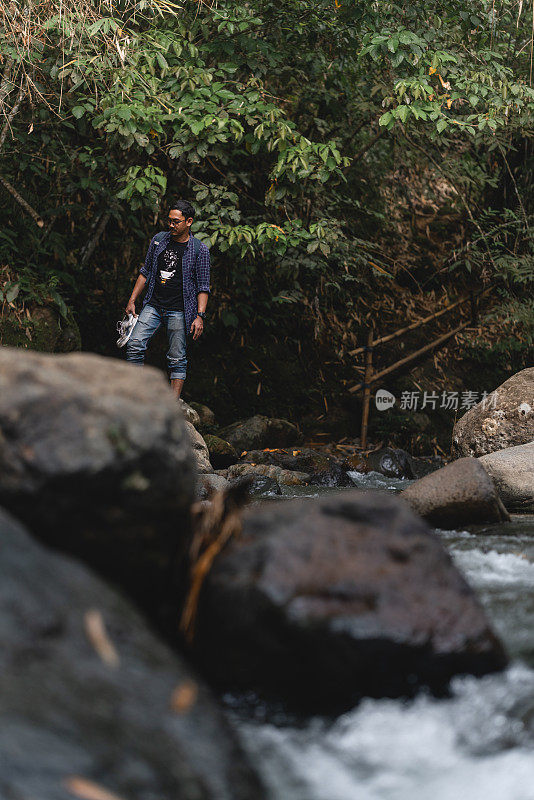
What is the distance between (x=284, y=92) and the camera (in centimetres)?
918

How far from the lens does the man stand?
Result: 652cm

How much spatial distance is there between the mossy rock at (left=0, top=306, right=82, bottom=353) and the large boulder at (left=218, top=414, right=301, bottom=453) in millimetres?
2104

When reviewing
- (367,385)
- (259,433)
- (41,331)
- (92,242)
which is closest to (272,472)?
(259,433)

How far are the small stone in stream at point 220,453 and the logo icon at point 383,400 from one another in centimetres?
311

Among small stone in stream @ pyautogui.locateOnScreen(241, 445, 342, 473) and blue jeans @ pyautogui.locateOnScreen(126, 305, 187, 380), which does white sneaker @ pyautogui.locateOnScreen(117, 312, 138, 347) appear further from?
small stone in stream @ pyautogui.locateOnScreen(241, 445, 342, 473)

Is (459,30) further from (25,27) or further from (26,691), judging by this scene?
(26,691)

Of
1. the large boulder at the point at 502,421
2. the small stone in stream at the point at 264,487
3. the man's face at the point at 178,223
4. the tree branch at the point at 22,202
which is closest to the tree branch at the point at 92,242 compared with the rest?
the tree branch at the point at 22,202

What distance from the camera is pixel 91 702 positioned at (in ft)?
5.17

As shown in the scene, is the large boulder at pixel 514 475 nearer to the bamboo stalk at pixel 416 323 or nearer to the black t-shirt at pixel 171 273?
the black t-shirt at pixel 171 273

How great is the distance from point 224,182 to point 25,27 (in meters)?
3.49

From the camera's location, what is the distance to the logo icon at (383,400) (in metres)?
10.5

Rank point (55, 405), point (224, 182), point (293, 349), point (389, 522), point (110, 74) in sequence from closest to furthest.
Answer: point (55, 405) → point (389, 522) → point (110, 74) → point (224, 182) → point (293, 349)

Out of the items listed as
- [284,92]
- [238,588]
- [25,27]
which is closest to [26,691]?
[238,588]

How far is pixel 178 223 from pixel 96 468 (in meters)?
4.77
